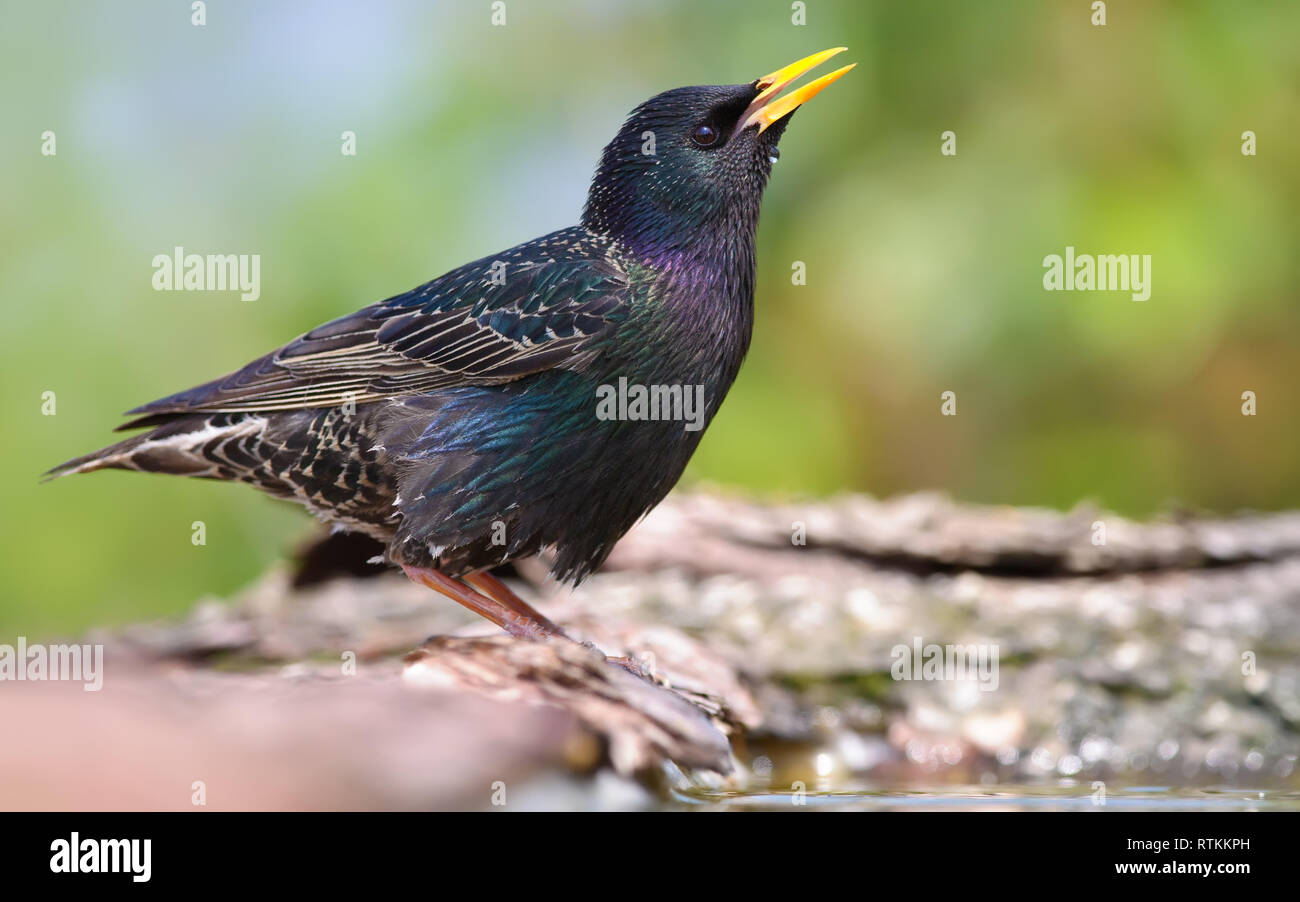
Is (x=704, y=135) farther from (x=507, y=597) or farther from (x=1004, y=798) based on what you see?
(x=1004, y=798)

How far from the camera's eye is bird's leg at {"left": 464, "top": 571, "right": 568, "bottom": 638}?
4223 mm

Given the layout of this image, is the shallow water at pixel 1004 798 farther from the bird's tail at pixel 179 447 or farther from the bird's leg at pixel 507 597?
the bird's tail at pixel 179 447

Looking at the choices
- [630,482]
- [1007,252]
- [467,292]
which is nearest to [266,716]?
[630,482]

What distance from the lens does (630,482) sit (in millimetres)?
4133

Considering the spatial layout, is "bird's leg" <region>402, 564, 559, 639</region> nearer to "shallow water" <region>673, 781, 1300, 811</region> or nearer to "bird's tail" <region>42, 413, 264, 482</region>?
"bird's tail" <region>42, 413, 264, 482</region>

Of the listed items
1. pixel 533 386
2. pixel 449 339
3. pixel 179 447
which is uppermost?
pixel 449 339

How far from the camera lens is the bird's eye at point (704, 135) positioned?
14.8 feet

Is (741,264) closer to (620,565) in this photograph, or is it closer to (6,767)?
(620,565)

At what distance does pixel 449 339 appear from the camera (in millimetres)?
4480

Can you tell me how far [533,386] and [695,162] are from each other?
0.97m

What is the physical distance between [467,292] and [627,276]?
65cm

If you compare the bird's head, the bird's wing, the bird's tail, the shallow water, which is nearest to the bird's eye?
the bird's head

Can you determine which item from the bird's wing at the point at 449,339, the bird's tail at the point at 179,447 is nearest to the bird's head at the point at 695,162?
the bird's wing at the point at 449,339

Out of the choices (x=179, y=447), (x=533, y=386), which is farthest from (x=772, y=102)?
(x=179, y=447)
